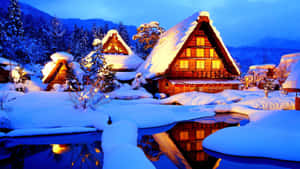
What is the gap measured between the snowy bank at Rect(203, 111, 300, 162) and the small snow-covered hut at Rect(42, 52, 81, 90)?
1593 centimetres

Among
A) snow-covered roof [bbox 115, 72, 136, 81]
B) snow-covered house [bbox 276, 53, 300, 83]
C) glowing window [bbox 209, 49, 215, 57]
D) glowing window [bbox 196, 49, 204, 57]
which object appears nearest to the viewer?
glowing window [bbox 196, 49, 204, 57]

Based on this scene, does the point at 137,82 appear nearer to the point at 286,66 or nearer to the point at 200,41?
the point at 200,41

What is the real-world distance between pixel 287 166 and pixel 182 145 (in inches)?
122

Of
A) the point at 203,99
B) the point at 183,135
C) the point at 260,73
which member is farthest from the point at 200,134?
the point at 260,73

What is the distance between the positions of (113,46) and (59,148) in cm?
2024

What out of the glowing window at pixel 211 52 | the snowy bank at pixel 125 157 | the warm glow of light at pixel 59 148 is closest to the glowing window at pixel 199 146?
the snowy bank at pixel 125 157

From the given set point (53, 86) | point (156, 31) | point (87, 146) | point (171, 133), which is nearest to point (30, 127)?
point (87, 146)

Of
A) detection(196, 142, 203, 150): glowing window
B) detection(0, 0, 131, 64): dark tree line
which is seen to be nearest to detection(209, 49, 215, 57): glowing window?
detection(0, 0, 131, 64): dark tree line

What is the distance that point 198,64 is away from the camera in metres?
20.5

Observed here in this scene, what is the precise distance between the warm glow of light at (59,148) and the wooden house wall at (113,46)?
19.3 metres

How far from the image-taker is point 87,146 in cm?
706

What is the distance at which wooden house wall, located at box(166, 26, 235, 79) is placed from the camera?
20.0 metres

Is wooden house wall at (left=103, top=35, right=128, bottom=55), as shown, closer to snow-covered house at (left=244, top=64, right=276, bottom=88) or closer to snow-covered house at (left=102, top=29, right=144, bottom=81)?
snow-covered house at (left=102, top=29, right=144, bottom=81)

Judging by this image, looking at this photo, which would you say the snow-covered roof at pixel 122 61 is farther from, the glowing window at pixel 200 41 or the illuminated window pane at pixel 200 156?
the illuminated window pane at pixel 200 156
